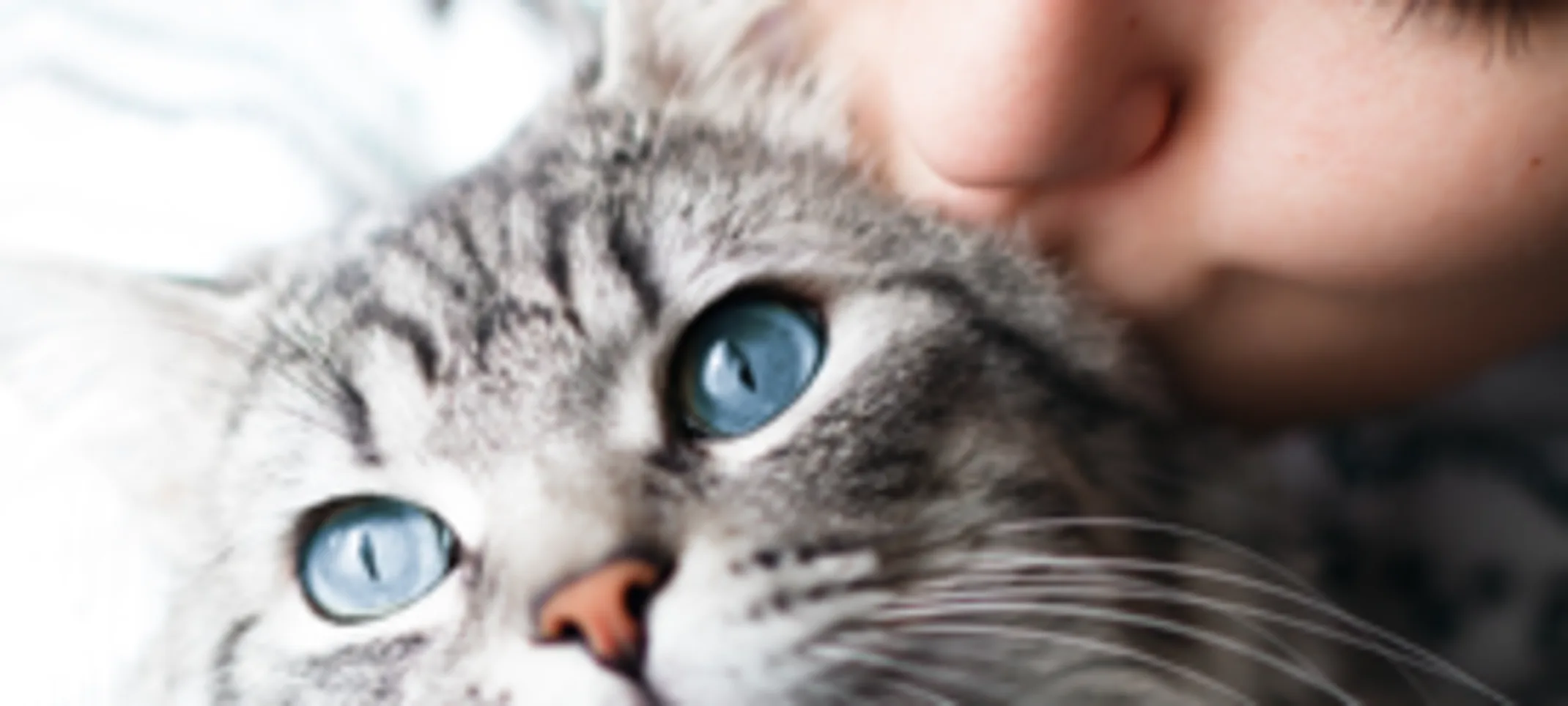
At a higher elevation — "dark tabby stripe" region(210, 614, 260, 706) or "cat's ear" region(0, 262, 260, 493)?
"cat's ear" region(0, 262, 260, 493)

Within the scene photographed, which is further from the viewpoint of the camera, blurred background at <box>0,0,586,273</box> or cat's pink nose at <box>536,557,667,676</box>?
blurred background at <box>0,0,586,273</box>

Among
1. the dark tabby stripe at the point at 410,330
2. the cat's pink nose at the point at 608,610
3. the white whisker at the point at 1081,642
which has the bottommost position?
the cat's pink nose at the point at 608,610

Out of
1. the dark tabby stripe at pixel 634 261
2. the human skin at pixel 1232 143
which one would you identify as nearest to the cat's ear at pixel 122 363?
the dark tabby stripe at pixel 634 261

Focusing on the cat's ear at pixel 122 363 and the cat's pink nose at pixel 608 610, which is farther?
the cat's ear at pixel 122 363

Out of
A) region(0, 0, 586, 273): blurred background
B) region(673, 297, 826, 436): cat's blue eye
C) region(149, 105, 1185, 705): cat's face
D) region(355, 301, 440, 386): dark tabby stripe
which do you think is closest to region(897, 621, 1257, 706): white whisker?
region(149, 105, 1185, 705): cat's face

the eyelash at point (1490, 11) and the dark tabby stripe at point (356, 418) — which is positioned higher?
the eyelash at point (1490, 11)

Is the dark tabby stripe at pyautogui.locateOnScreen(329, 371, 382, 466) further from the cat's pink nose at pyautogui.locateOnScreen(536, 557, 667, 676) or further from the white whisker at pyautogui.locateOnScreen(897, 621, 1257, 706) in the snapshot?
the white whisker at pyautogui.locateOnScreen(897, 621, 1257, 706)

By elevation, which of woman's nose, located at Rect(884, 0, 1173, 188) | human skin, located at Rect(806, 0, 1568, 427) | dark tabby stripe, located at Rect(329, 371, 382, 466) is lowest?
dark tabby stripe, located at Rect(329, 371, 382, 466)

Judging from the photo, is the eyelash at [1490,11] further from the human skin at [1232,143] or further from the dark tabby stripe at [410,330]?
the dark tabby stripe at [410,330]
